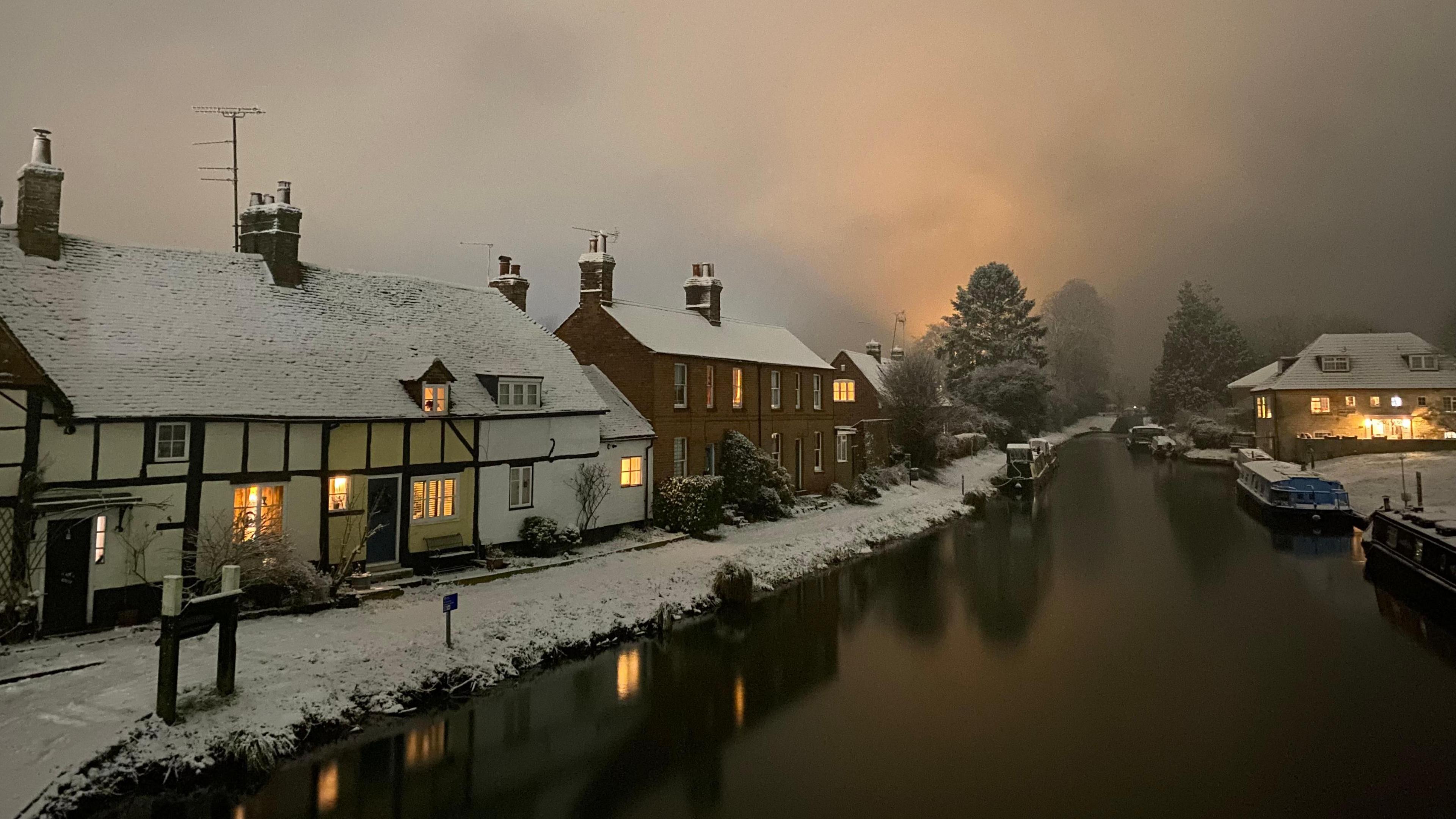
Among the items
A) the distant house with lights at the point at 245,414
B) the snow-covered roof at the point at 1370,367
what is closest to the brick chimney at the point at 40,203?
the distant house with lights at the point at 245,414

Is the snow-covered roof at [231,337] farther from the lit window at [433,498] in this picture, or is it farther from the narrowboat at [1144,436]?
the narrowboat at [1144,436]

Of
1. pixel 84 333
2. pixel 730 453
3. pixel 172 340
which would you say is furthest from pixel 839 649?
pixel 84 333

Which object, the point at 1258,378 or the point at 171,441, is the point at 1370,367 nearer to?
the point at 1258,378

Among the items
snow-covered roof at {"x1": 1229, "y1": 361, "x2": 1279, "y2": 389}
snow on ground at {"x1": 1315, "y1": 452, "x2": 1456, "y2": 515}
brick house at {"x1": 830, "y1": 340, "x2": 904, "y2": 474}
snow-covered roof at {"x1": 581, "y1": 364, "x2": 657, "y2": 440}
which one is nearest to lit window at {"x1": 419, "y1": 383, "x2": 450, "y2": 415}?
snow-covered roof at {"x1": 581, "y1": 364, "x2": 657, "y2": 440}

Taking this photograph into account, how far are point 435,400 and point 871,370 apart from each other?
1511 inches

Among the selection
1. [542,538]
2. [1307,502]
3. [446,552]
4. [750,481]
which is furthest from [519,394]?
[1307,502]

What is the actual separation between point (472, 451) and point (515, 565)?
3295 mm

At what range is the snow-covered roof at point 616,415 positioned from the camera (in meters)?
23.3

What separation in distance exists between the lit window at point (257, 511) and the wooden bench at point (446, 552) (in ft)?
11.2

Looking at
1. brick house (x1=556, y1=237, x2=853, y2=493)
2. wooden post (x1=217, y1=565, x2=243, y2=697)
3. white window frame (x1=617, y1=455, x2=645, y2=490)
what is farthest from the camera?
brick house (x1=556, y1=237, x2=853, y2=493)

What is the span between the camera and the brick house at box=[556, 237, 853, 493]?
25.5 m

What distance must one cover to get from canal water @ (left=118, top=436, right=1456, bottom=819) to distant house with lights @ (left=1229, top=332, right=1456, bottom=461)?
28.4 metres

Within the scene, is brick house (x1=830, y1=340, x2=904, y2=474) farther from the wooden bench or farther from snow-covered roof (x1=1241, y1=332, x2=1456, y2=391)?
snow-covered roof (x1=1241, y1=332, x2=1456, y2=391)

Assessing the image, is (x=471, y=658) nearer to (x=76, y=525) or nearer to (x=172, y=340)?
(x=76, y=525)
